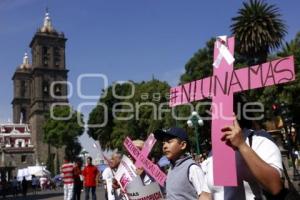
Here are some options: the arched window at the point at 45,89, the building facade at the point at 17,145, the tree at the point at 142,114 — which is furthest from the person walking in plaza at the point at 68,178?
the arched window at the point at 45,89

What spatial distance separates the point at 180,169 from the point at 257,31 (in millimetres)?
33077

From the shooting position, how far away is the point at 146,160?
7461mm

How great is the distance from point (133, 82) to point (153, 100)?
8.26 metres

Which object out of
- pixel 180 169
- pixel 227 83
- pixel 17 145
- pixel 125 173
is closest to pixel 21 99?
pixel 17 145

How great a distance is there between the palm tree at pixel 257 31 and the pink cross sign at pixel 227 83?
33669 mm

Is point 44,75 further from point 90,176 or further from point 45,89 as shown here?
point 90,176

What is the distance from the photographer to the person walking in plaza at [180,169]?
5137mm

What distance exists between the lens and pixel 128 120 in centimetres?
6141

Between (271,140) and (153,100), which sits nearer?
(271,140)

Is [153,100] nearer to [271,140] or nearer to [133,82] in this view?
[133,82]

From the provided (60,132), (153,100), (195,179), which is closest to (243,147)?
(195,179)

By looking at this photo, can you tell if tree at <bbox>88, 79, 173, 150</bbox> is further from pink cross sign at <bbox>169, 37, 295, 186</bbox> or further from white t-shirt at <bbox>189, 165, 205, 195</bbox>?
pink cross sign at <bbox>169, 37, 295, 186</bbox>

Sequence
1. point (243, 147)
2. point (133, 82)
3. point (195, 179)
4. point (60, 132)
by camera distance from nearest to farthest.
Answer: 1. point (243, 147)
2. point (195, 179)
3. point (133, 82)
4. point (60, 132)

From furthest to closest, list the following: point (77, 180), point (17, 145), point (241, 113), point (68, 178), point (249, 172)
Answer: point (17, 145), point (77, 180), point (68, 178), point (241, 113), point (249, 172)
